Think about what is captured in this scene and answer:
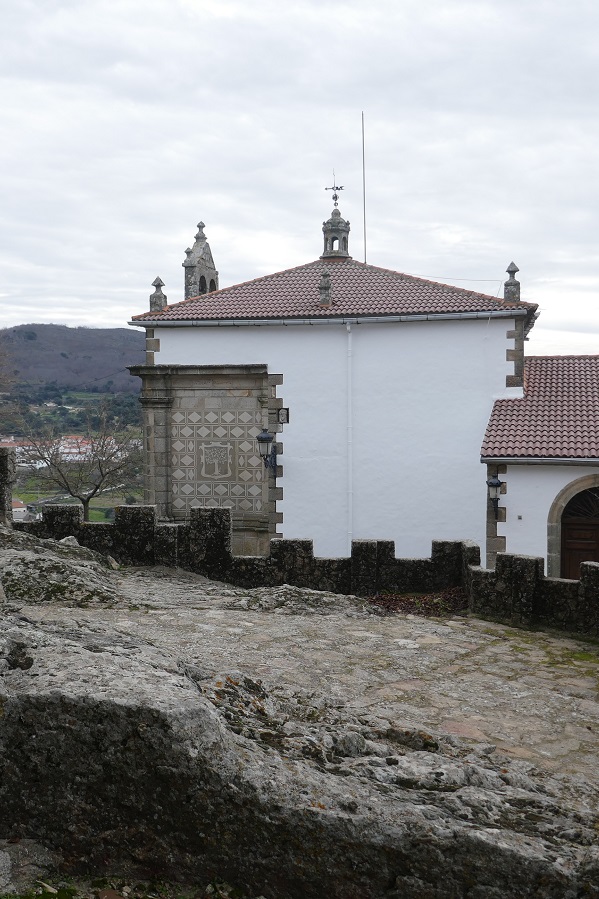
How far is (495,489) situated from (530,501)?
58 cm

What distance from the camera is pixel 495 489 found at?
13.2m

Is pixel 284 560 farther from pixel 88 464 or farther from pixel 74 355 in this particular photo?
pixel 74 355

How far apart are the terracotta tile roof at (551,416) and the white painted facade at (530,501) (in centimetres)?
32

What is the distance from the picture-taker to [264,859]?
2.79m

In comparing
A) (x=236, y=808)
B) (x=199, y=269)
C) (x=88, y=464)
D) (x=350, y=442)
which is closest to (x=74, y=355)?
(x=88, y=464)

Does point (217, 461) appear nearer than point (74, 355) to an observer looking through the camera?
Yes

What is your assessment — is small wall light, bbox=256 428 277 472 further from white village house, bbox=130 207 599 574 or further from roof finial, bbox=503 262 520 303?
roof finial, bbox=503 262 520 303

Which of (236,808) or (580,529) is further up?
(580,529)

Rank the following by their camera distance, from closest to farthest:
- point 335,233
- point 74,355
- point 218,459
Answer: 1. point 218,459
2. point 335,233
3. point 74,355

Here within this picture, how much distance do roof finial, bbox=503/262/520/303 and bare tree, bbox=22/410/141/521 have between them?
54.7 feet

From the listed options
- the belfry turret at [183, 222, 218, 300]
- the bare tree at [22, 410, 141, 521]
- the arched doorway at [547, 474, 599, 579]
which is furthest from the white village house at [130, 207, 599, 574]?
the bare tree at [22, 410, 141, 521]

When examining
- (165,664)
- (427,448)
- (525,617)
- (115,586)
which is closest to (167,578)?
(115,586)

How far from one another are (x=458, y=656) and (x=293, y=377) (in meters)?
9.23

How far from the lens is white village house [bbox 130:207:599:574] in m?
14.2
